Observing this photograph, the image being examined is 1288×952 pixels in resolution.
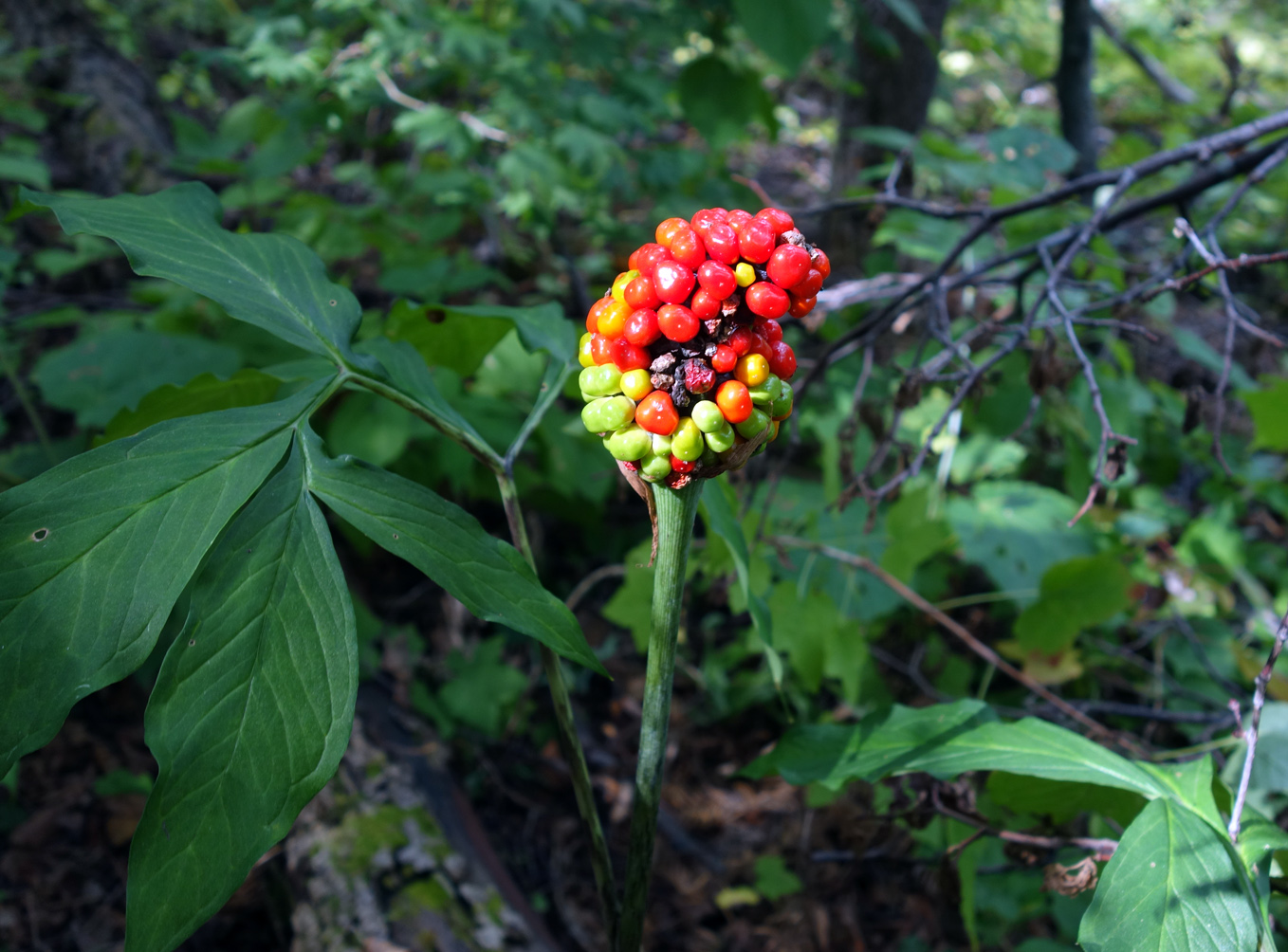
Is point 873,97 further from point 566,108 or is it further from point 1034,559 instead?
point 1034,559

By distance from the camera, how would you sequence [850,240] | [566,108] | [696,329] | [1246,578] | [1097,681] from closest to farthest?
[696,329] < [1097,681] < [1246,578] < [566,108] < [850,240]

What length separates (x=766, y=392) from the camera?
2.58 ft

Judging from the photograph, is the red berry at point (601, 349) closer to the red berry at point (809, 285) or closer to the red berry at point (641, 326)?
the red berry at point (641, 326)

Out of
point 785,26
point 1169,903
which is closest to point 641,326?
point 1169,903

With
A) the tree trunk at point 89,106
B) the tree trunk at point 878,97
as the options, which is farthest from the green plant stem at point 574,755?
the tree trunk at point 89,106

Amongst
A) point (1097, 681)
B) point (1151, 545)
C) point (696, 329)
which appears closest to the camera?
point (696, 329)

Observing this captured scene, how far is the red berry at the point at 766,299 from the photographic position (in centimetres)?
76

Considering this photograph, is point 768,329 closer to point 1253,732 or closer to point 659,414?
point 659,414

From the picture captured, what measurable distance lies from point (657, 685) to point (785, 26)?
2610mm

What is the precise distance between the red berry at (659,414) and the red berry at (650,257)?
5.5 inches

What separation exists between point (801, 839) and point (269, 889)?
1.65 m

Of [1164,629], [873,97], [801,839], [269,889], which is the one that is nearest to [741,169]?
[873,97]

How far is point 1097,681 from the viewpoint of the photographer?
8.76ft

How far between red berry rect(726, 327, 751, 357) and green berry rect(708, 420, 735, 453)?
8 centimetres
